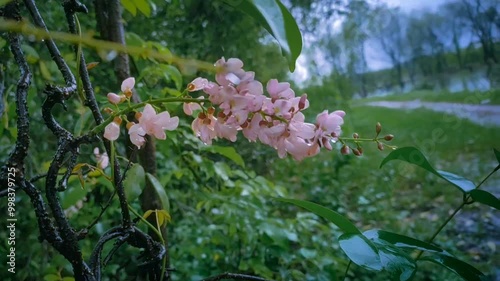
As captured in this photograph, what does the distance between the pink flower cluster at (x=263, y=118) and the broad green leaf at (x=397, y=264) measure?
0.32 ft

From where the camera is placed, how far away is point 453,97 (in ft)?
3.76

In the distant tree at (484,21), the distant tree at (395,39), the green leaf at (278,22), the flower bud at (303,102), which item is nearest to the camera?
the green leaf at (278,22)

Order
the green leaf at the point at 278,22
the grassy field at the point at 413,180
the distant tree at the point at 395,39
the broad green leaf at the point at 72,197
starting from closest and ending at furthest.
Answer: the green leaf at the point at 278,22, the broad green leaf at the point at 72,197, the grassy field at the point at 413,180, the distant tree at the point at 395,39

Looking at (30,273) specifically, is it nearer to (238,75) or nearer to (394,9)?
(238,75)

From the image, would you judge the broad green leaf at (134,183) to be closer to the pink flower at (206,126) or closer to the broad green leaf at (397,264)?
the pink flower at (206,126)

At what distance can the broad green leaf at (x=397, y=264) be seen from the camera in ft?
0.98

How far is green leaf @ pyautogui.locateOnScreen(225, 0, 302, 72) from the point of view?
193mm

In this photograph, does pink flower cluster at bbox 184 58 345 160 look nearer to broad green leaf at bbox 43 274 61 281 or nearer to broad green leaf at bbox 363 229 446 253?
broad green leaf at bbox 363 229 446 253

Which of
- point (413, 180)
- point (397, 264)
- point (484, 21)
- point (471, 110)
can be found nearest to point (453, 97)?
point (471, 110)

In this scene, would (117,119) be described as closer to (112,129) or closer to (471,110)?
(112,129)

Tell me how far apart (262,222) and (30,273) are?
0.41m

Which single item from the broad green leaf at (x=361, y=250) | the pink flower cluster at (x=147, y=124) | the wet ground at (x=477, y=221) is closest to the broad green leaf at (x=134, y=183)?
the pink flower cluster at (x=147, y=124)

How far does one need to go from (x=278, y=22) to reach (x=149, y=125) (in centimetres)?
14

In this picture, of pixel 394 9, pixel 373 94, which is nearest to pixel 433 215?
pixel 373 94
